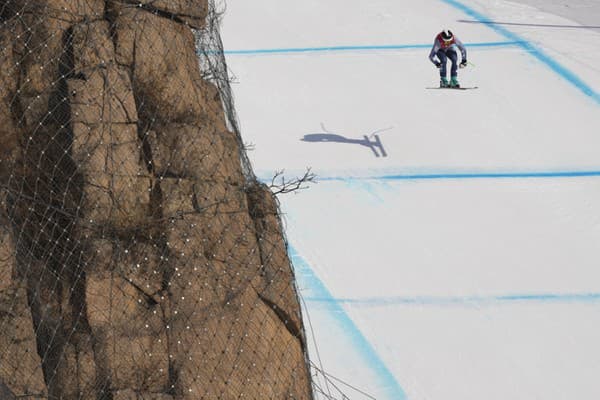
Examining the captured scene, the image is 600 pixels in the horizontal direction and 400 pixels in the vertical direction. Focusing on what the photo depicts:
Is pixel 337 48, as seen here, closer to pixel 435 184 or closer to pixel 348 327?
pixel 435 184

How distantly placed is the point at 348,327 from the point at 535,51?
7657mm

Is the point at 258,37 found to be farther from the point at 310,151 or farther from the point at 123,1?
the point at 123,1

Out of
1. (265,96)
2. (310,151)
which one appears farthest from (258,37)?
→ (310,151)

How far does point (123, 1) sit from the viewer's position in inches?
242

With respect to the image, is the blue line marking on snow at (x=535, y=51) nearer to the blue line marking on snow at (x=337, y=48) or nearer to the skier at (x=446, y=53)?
the blue line marking on snow at (x=337, y=48)

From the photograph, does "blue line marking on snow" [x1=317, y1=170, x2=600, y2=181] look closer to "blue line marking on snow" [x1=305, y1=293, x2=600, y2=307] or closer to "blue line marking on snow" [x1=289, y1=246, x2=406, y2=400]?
"blue line marking on snow" [x1=289, y1=246, x2=406, y2=400]

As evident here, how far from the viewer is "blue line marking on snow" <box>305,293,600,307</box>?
9.17m

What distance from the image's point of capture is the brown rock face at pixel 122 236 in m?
5.29

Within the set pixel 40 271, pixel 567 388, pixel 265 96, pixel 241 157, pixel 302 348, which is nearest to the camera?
pixel 40 271

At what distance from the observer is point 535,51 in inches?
603

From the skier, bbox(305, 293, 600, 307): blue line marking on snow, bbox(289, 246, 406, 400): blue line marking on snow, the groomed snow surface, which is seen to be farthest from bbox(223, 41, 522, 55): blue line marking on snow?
bbox(305, 293, 600, 307): blue line marking on snow

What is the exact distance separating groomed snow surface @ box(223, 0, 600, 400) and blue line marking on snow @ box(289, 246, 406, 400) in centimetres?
2

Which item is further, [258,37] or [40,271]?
[258,37]

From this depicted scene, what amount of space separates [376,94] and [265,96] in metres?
1.37
